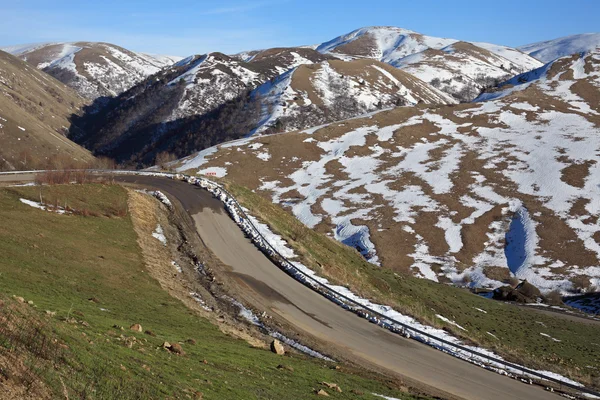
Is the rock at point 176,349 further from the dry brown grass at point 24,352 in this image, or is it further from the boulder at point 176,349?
the dry brown grass at point 24,352

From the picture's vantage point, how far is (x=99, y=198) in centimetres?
4475

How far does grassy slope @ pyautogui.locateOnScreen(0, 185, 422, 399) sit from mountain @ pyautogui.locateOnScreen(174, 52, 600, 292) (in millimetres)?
52113

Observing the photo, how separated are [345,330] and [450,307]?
1972cm

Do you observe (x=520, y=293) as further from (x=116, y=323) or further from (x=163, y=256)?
(x=116, y=323)

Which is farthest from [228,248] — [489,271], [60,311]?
[489,271]

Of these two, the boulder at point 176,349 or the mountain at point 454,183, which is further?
the mountain at point 454,183

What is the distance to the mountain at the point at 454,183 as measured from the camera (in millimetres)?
81000

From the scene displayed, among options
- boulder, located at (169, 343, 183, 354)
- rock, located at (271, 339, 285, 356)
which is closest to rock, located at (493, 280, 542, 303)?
rock, located at (271, 339, 285, 356)

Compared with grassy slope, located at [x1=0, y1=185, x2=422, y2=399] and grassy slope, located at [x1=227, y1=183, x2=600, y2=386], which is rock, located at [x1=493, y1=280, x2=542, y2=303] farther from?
grassy slope, located at [x1=0, y1=185, x2=422, y2=399]

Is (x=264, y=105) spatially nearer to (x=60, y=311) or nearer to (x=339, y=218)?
(x=339, y=218)

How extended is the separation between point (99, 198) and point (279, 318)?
2229cm

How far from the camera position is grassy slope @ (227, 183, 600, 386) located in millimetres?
36906

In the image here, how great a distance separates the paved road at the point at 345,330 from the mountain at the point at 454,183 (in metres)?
40.4

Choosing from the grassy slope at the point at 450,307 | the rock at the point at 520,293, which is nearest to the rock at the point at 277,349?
the grassy slope at the point at 450,307
